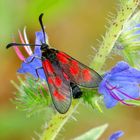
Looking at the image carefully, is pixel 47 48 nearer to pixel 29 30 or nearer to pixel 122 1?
pixel 122 1

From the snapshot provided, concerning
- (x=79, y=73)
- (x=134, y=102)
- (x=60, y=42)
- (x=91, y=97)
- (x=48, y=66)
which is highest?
(x=60, y=42)

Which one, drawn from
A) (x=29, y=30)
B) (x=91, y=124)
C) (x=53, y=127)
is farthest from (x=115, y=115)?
(x=53, y=127)

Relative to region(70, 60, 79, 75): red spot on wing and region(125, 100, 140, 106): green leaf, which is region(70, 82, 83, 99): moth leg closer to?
region(70, 60, 79, 75): red spot on wing

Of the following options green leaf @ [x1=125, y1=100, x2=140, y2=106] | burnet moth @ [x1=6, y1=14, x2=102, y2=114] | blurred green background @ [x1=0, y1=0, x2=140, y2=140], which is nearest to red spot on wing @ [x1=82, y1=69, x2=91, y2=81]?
burnet moth @ [x1=6, y1=14, x2=102, y2=114]

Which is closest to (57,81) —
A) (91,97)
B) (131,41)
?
(91,97)

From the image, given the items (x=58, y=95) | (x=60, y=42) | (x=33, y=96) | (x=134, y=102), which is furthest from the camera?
(x=60, y=42)

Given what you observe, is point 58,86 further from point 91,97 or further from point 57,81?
point 91,97

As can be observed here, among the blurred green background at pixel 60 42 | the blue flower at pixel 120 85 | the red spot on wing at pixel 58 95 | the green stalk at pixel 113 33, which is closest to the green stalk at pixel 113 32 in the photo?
the green stalk at pixel 113 33
